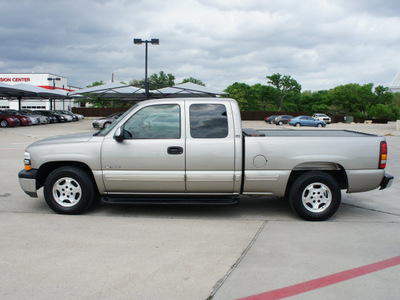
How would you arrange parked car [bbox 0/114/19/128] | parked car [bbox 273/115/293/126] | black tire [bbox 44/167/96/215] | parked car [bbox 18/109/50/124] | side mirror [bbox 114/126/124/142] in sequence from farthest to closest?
parked car [bbox 273/115/293/126] → parked car [bbox 18/109/50/124] → parked car [bbox 0/114/19/128] → black tire [bbox 44/167/96/215] → side mirror [bbox 114/126/124/142]

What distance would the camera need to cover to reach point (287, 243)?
450 centimetres

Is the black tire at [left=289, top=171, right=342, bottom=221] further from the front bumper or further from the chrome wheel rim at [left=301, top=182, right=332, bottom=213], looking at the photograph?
the front bumper

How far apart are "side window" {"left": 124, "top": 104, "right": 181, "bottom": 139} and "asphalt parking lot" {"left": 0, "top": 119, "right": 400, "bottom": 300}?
1.24 metres

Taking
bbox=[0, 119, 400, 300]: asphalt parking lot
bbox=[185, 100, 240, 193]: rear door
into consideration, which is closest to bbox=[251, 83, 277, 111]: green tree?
bbox=[0, 119, 400, 300]: asphalt parking lot

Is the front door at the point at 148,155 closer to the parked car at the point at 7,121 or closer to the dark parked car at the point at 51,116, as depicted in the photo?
the parked car at the point at 7,121

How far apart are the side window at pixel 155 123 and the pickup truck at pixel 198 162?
1 cm

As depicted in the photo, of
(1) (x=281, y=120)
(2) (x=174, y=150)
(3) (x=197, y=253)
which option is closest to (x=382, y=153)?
(2) (x=174, y=150)

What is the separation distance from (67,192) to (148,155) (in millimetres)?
1373

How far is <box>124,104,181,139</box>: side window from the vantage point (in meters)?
5.37

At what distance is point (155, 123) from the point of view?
17.8ft

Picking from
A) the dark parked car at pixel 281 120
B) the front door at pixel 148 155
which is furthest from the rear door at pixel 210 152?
the dark parked car at pixel 281 120

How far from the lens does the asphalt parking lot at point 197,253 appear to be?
334 centimetres

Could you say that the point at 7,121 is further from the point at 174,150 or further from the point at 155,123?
the point at 174,150

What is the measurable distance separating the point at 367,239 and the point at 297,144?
5.03 feet
